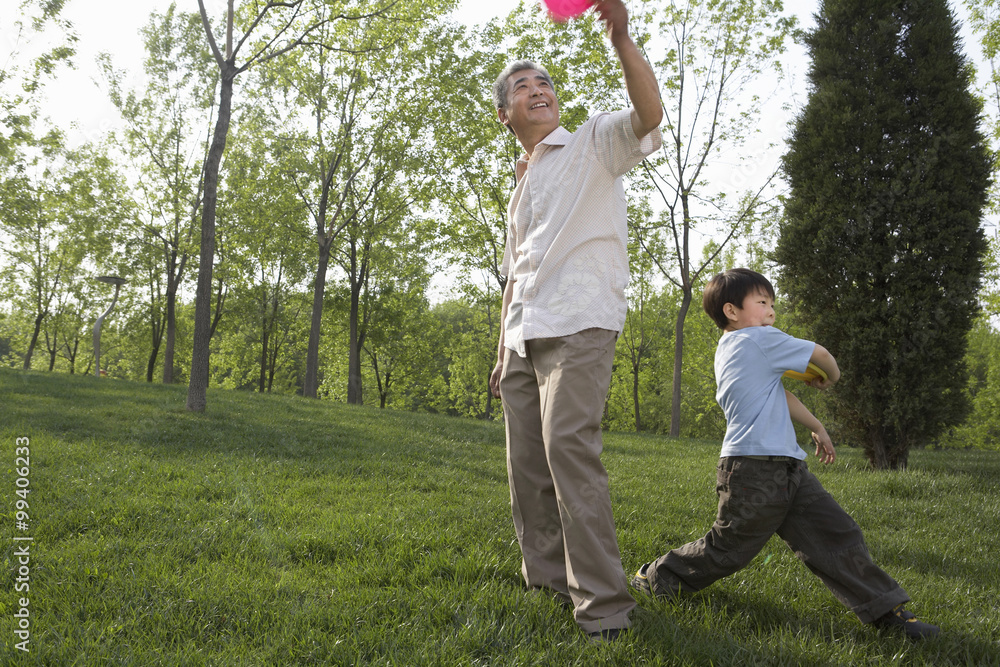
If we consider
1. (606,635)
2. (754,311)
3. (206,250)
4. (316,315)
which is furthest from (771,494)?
(316,315)

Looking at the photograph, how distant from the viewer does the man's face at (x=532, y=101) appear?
2.91m

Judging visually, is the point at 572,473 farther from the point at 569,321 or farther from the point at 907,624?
the point at 907,624

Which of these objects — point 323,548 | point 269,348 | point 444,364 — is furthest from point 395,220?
point 444,364

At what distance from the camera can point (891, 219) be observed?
8.73 m

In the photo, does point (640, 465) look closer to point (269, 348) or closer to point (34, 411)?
point (34, 411)

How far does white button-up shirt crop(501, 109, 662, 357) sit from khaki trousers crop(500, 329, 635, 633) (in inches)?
Answer: 3.9

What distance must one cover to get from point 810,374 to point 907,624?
1111 millimetres

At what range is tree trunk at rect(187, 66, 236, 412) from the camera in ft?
33.9

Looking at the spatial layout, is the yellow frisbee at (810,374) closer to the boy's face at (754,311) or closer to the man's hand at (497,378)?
the boy's face at (754,311)

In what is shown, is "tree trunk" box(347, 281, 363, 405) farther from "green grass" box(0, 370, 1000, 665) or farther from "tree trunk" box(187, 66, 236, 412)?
"green grass" box(0, 370, 1000, 665)

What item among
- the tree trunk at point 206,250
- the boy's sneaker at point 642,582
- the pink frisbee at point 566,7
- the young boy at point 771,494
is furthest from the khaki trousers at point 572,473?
the tree trunk at point 206,250

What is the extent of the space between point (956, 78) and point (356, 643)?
35.6ft

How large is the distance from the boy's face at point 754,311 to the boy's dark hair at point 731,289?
0.02 metres

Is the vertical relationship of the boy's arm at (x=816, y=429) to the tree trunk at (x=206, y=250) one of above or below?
A: below
